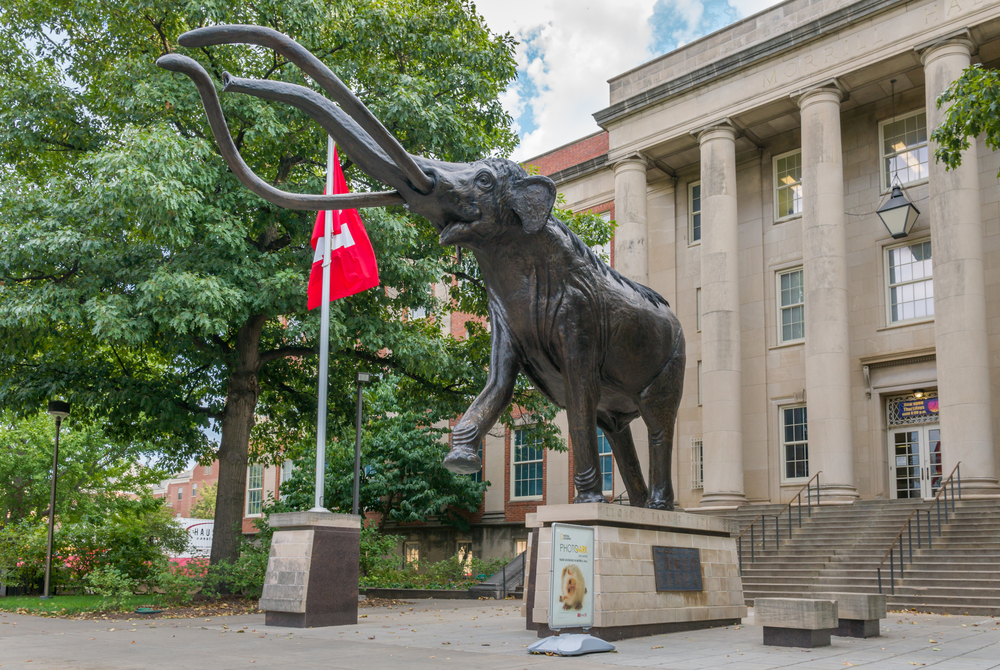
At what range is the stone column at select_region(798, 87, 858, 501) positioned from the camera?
2167cm

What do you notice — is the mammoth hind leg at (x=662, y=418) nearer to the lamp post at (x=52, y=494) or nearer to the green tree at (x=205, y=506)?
the lamp post at (x=52, y=494)

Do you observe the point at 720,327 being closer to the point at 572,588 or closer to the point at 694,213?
the point at 694,213

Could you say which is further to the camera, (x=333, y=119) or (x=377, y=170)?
(x=377, y=170)

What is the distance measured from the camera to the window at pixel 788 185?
86.8 ft

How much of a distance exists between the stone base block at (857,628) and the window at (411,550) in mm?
24436

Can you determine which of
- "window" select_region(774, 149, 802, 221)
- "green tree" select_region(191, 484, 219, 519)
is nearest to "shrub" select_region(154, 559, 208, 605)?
"window" select_region(774, 149, 802, 221)

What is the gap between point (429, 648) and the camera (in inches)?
352

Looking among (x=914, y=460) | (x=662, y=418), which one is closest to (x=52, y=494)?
(x=662, y=418)

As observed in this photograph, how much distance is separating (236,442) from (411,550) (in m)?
16.9

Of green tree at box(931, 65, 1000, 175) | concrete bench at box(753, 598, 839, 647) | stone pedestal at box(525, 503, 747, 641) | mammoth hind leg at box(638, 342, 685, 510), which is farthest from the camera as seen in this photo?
green tree at box(931, 65, 1000, 175)

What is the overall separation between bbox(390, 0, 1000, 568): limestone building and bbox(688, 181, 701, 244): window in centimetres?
6

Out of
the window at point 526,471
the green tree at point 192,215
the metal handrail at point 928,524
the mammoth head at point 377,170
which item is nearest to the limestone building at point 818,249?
the metal handrail at point 928,524

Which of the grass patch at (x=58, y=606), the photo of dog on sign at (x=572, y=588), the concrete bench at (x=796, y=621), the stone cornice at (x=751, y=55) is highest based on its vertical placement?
the stone cornice at (x=751, y=55)

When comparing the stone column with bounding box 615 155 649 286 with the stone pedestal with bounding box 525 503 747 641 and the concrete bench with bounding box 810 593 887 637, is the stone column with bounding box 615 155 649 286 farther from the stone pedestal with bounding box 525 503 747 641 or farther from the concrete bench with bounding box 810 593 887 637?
the concrete bench with bounding box 810 593 887 637
